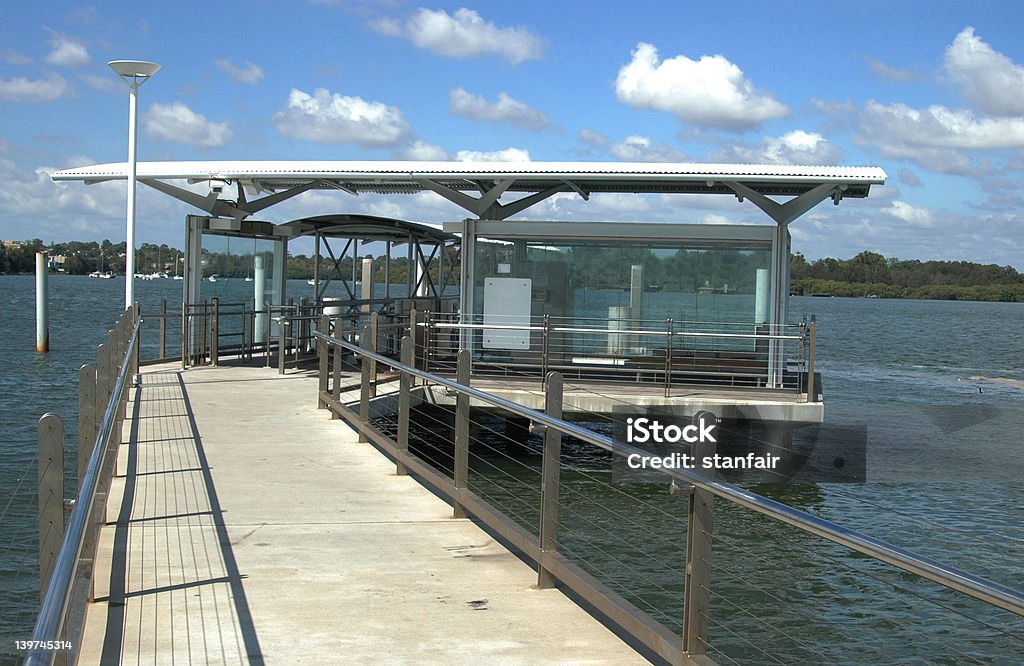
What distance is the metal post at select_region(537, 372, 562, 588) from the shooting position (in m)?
5.55

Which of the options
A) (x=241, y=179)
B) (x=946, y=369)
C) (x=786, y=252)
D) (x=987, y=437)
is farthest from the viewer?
(x=946, y=369)

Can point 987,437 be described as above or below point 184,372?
below

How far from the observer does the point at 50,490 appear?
3803 millimetres

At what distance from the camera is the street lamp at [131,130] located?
17.0 metres

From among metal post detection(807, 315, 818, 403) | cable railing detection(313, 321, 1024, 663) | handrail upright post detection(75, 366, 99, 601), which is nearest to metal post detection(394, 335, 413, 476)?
cable railing detection(313, 321, 1024, 663)

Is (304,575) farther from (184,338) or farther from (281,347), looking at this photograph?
(184,338)

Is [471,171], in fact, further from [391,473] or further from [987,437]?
[987,437]

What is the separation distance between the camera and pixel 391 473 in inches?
358

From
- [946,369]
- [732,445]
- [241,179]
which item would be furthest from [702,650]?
[946,369]

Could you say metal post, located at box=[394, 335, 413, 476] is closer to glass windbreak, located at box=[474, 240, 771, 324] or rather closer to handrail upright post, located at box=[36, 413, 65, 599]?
handrail upright post, located at box=[36, 413, 65, 599]

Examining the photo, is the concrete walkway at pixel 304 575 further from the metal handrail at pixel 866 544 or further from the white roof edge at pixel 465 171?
the white roof edge at pixel 465 171

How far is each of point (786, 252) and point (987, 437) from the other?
10082mm

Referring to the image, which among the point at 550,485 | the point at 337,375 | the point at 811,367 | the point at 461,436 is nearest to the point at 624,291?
the point at 811,367

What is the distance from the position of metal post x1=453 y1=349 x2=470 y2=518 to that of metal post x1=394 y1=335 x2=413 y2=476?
1219 millimetres
